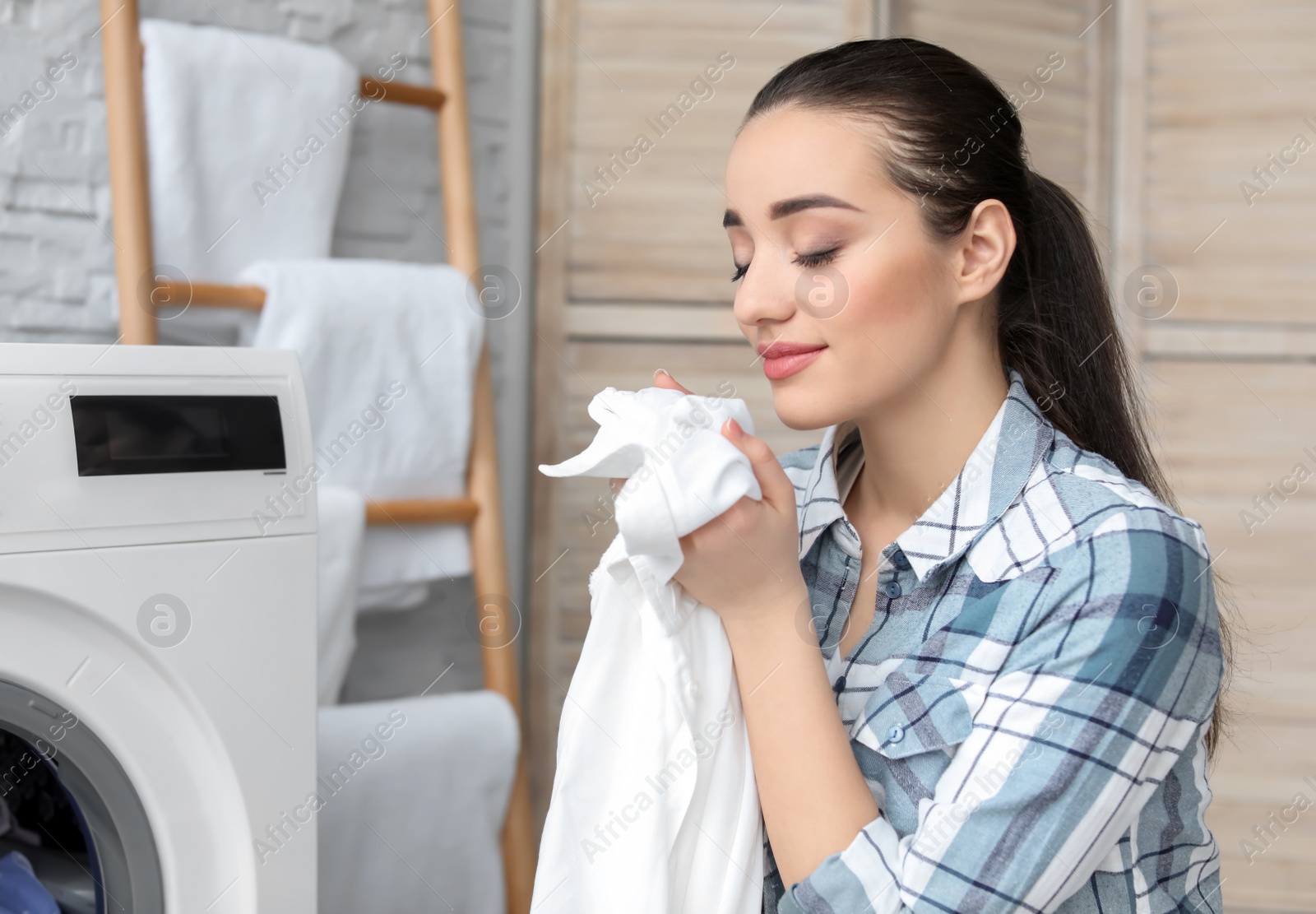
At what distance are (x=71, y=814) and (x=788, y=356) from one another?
0.79 metres

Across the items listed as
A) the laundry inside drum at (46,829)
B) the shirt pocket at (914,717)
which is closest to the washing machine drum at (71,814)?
the laundry inside drum at (46,829)

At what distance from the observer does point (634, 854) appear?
2.51ft

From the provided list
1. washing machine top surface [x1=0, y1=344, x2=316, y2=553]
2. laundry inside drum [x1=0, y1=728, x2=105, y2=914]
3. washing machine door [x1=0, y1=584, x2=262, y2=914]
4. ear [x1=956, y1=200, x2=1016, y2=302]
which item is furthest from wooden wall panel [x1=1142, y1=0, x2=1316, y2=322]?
laundry inside drum [x1=0, y1=728, x2=105, y2=914]

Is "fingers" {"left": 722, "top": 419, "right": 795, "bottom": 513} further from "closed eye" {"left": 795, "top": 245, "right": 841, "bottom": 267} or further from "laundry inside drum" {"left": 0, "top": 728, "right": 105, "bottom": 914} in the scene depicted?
"laundry inside drum" {"left": 0, "top": 728, "right": 105, "bottom": 914}

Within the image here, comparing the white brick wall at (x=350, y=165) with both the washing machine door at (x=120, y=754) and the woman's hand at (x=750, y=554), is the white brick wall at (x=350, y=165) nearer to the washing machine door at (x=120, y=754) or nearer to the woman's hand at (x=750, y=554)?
the washing machine door at (x=120, y=754)

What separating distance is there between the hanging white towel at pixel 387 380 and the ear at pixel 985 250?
2.90ft

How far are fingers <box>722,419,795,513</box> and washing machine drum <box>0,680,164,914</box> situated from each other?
588mm

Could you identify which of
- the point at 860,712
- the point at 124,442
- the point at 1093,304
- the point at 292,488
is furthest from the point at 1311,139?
the point at 124,442

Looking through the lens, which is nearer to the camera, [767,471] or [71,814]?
[767,471]

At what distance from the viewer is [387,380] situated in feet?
5.04

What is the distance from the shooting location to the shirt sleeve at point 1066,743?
700 mm

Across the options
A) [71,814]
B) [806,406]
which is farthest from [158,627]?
[806,406]

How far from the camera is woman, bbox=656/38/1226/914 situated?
0.71 meters

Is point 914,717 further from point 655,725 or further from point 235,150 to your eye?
point 235,150
